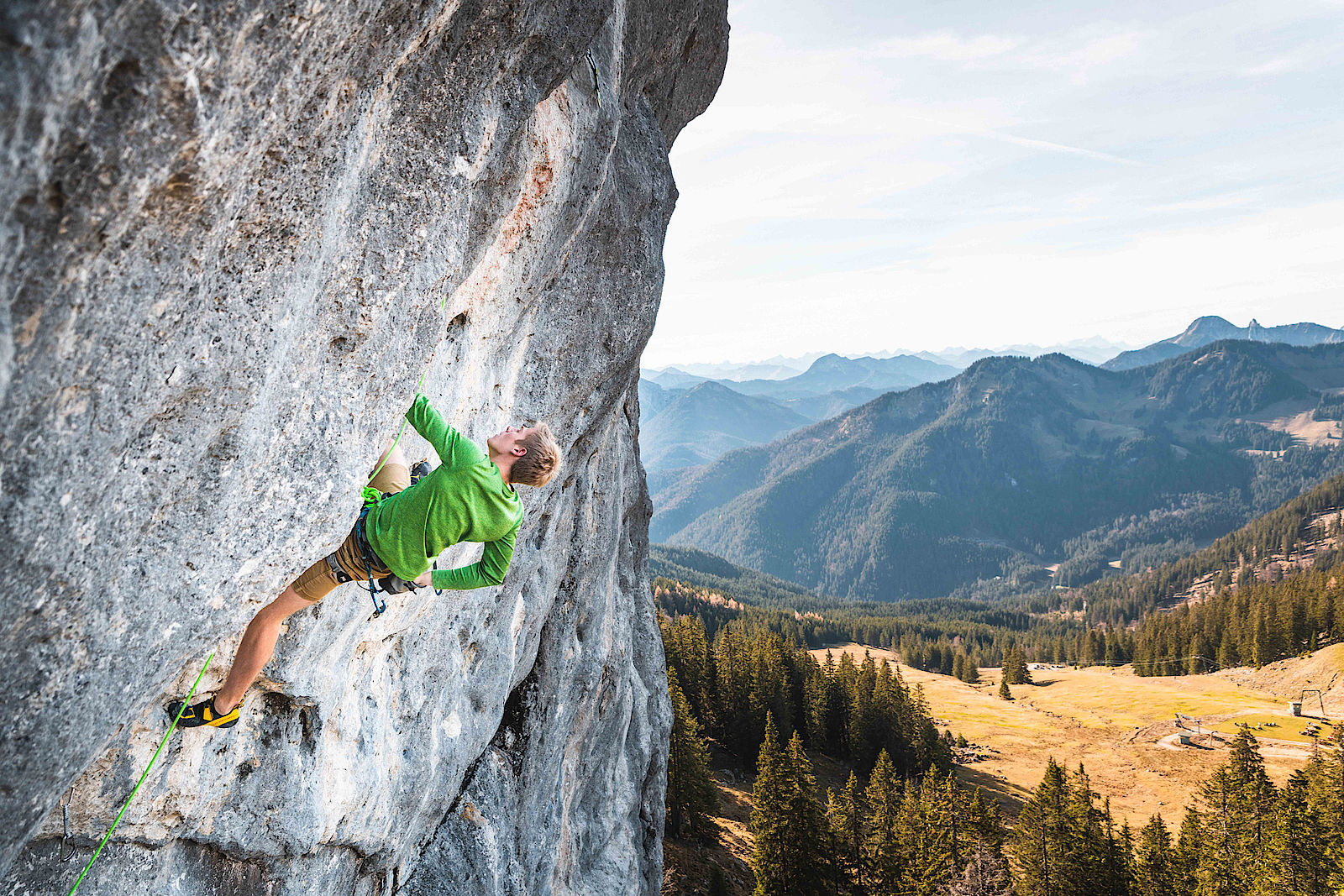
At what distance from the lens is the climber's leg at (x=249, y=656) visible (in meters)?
5.76

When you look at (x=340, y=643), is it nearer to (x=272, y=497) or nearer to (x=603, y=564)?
(x=272, y=497)

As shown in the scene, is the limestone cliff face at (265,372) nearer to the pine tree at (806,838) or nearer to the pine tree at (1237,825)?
the pine tree at (806,838)

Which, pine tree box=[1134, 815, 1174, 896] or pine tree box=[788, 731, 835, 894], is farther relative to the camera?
pine tree box=[788, 731, 835, 894]

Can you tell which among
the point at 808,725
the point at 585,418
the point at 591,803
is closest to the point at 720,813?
the point at 808,725

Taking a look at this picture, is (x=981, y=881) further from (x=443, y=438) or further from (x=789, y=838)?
(x=443, y=438)

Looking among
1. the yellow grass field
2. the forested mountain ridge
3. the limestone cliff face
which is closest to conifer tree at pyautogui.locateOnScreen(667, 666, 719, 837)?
the limestone cliff face

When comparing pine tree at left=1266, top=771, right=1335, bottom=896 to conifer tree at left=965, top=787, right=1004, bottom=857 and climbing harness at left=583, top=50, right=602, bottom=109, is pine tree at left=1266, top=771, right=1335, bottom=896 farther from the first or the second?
climbing harness at left=583, top=50, right=602, bottom=109

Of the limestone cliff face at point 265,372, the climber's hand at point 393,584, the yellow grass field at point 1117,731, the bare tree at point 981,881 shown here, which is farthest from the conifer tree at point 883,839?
the climber's hand at point 393,584

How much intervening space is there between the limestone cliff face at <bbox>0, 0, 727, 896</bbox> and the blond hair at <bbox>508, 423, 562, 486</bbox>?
1.58 meters

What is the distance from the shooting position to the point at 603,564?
1773 centimetres

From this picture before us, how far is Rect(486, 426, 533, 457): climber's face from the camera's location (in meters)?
6.09

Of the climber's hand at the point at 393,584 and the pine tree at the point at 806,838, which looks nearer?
the climber's hand at the point at 393,584

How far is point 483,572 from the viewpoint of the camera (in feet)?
21.6

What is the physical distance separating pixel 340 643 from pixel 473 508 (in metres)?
3.55
